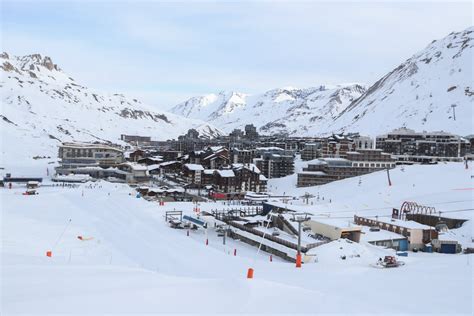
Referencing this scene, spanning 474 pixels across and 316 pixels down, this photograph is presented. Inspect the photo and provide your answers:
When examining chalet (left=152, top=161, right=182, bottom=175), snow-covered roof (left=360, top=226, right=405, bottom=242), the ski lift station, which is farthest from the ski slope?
chalet (left=152, top=161, right=182, bottom=175)

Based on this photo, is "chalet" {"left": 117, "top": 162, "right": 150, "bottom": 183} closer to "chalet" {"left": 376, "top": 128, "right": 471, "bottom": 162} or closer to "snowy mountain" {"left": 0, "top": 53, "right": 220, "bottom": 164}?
"snowy mountain" {"left": 0, "top": 53, "right": 220, "bottom": 164}

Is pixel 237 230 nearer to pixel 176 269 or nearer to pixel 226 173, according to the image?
pixel 176 269

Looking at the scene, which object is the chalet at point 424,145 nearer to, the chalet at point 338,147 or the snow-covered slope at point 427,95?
the chalet at point 338,147

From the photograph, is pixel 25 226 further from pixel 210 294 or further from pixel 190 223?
pixel 210 294

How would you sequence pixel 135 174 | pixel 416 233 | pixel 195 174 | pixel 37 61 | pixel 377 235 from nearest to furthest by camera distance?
pixel 416 233
pixel 377 235
pixel 135 174
pixel 195 174
pixel 37 61

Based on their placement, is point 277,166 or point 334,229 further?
point 277,166

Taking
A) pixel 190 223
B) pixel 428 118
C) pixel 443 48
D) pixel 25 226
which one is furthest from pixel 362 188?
pixel 443 48

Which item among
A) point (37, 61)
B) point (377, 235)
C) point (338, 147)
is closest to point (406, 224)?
point (377, 235)
